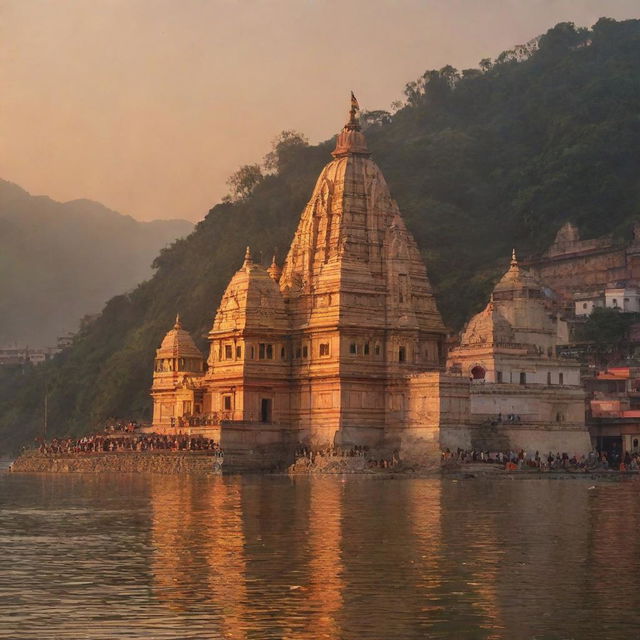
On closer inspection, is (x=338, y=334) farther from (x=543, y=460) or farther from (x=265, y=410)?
(x=543, y=460)

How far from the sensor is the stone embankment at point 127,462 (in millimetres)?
73562

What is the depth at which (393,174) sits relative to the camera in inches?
4946

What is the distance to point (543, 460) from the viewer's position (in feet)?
246

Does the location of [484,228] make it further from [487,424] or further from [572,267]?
[487,424]

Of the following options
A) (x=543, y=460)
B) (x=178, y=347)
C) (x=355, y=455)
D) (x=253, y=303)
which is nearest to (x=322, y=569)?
(x=355, y=455)

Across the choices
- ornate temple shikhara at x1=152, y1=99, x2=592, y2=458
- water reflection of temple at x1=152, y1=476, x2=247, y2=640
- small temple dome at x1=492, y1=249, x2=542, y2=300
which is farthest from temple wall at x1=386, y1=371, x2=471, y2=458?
water reflection of temple at x1=152, y1=476, x2=247, y2=640

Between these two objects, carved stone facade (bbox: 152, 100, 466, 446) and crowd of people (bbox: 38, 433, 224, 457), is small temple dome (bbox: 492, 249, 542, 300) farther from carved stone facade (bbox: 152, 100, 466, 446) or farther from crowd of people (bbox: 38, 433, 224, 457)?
crowd of people (bbox: 38, 433, 224, 457)

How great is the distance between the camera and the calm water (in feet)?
71.5

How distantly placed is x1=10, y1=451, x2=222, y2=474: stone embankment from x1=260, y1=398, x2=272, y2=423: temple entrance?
6149 millimetres

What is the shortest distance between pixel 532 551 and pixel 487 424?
45566mm

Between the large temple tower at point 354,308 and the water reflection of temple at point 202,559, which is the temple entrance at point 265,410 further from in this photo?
the water reflection of temple at point 202,559

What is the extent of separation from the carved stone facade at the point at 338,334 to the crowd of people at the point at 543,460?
84.1 inches

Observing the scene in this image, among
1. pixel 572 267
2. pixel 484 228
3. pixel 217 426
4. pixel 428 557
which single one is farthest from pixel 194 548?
pixel 484 228

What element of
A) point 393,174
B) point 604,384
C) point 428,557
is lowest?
point 428,557
